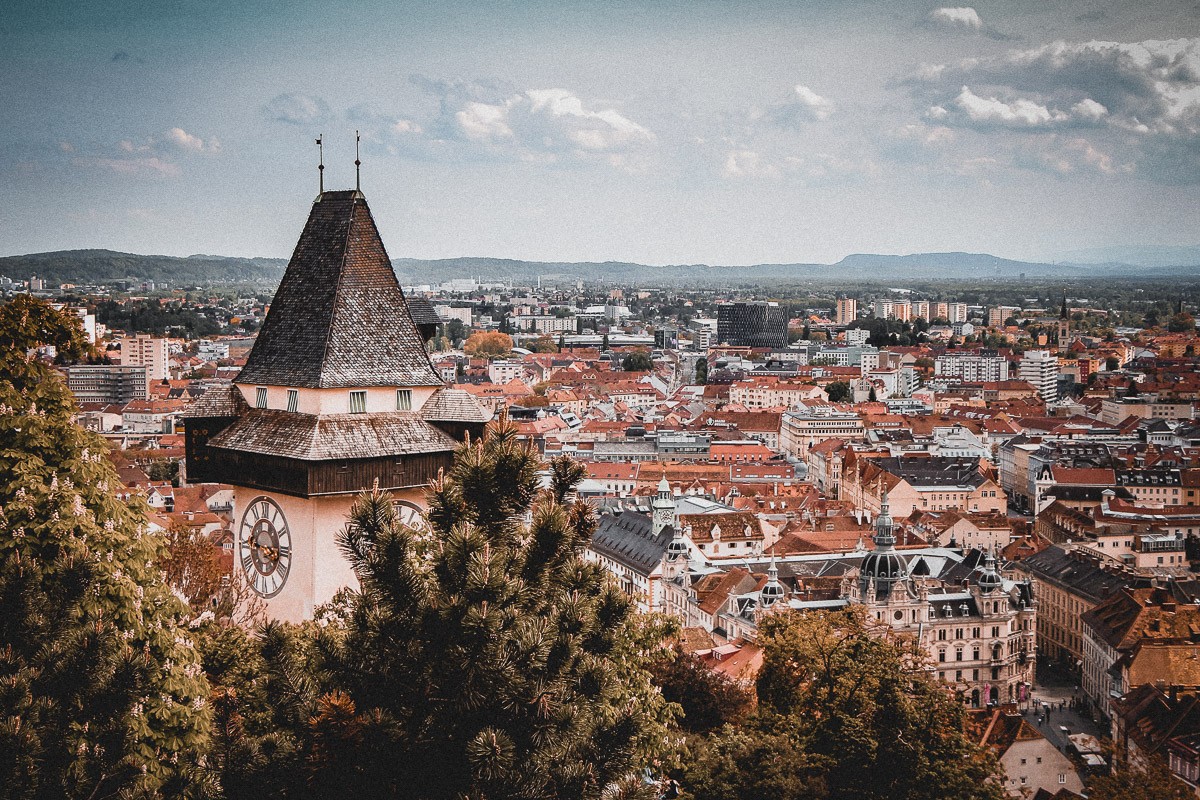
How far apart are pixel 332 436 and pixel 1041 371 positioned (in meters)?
170

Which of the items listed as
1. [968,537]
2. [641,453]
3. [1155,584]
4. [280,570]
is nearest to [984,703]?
[1155,584]

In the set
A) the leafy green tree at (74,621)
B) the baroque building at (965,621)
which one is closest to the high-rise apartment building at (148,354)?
the baroque building at (965,621)

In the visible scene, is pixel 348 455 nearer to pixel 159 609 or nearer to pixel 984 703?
pixel 159 609

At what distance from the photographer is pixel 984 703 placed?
53.3m

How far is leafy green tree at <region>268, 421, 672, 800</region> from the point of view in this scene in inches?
350

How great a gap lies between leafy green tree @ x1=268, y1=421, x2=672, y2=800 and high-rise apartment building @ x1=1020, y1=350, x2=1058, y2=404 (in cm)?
16752

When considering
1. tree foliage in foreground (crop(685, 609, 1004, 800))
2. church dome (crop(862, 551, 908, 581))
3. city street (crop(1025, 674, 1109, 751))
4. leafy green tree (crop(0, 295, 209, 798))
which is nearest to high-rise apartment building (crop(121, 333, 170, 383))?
church dome (crop(862, 551, 908, 581))

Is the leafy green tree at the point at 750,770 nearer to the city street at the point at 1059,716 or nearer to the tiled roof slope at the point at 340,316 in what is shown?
the tiled roof slope at the point at 340,316

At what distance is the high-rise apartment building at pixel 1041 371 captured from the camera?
172 m

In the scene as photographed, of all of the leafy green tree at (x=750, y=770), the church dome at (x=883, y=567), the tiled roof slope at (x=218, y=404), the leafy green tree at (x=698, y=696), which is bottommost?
the church dome at (x=883, y=567)

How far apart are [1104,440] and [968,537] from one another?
141 ft

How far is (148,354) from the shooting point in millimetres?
159500

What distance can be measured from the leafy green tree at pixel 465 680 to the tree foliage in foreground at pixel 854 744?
1043cm

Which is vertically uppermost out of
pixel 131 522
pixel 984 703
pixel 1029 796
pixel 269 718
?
pixel 131 522
